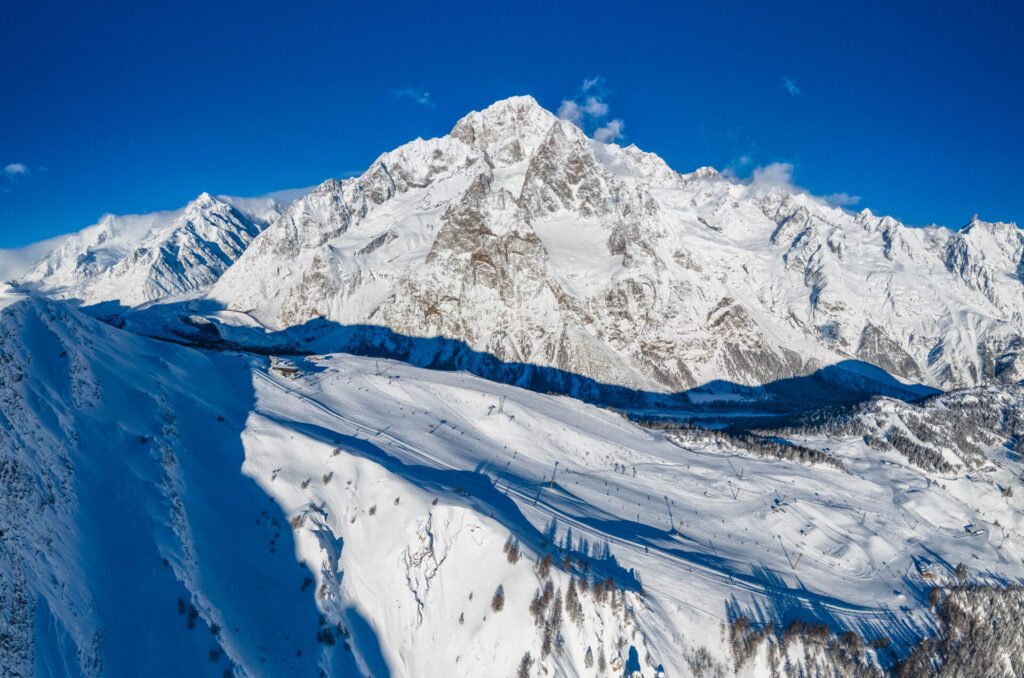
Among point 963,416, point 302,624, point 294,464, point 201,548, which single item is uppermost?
point 963,416

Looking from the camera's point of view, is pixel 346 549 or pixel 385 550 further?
pixel 346 549

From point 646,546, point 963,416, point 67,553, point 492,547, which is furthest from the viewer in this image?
point 963,416

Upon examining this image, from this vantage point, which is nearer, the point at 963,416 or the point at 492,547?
the point at 492,547

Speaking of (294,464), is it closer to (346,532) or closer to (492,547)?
(346,532)

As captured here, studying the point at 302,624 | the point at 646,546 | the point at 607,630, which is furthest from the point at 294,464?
the point at 646,546

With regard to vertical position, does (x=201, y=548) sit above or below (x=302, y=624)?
above

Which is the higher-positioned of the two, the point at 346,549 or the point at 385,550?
the point at 385,550

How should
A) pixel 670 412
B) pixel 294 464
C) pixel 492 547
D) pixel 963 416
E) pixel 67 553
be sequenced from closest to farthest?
pixel 67 553
pixel 492 547
pixel 294 464
pixel 963 416
pixel 670 412

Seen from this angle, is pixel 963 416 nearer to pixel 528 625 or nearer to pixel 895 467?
pixel 895 467
